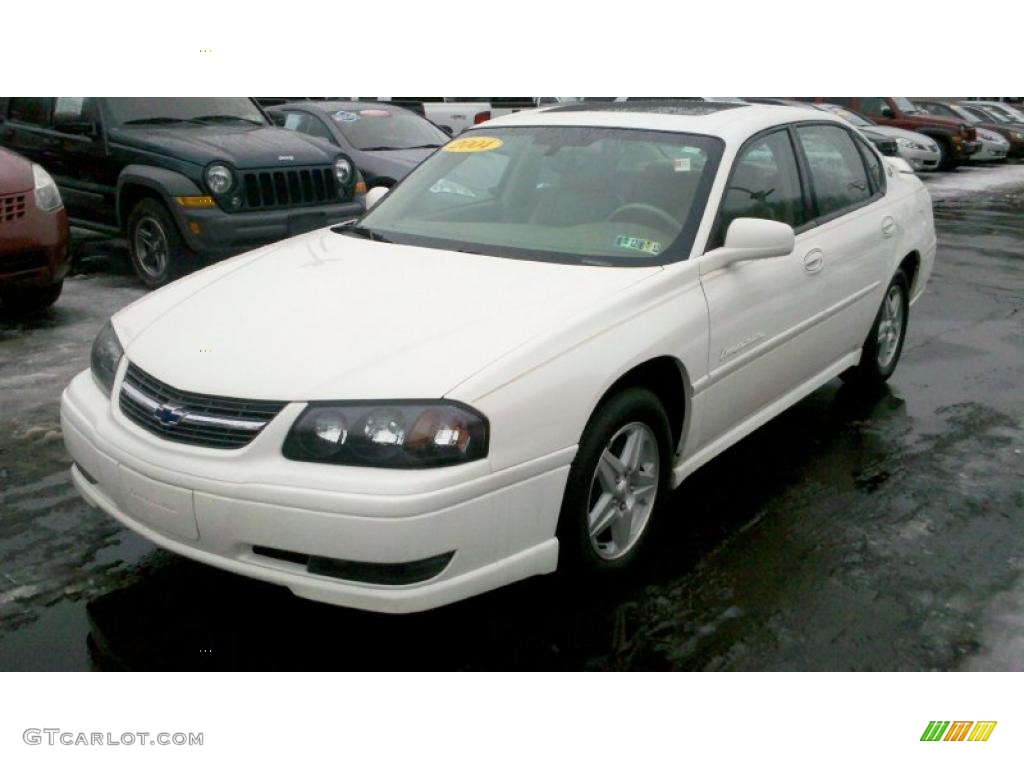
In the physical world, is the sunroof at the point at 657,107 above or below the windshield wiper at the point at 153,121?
above

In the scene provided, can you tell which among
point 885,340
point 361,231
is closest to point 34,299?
point 361,231

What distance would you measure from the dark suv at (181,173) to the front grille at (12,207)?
1.23 m

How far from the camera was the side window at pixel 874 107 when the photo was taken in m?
21.3

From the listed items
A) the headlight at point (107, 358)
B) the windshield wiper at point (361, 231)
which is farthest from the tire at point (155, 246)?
the headlight at point (107, 358)

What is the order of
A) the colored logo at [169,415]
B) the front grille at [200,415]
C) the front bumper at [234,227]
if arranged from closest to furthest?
1. the front grille at [200,415]
2. the colored logo at [169,415]
3. the front bumper at [234,227]

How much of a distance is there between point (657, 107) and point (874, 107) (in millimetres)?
19118

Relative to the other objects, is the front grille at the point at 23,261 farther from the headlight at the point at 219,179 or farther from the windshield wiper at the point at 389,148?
the windshield wiper at the point at 389,148

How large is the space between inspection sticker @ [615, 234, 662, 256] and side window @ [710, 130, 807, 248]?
0.76 feet

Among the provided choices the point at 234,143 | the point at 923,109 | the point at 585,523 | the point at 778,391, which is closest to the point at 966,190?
the point at 923,109

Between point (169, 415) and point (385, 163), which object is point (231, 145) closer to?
point (385, 163)

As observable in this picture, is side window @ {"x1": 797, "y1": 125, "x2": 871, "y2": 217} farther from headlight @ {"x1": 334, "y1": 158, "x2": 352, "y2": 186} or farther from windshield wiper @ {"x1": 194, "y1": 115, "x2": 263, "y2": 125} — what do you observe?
windshield wiper @ {"x1": 194, "y1": 115, "x2": 263, "y2": 125}

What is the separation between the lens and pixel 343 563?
2.80 m

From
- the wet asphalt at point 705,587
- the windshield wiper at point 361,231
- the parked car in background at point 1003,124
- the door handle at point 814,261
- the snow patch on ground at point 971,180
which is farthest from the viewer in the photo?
the parked car in background at point 1003,124

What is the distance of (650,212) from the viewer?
391 centimetres
